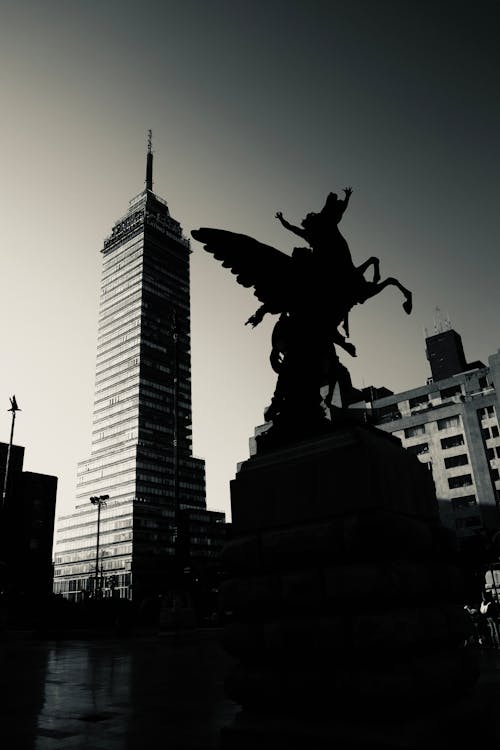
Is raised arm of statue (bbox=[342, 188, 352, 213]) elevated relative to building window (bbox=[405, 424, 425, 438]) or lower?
lower

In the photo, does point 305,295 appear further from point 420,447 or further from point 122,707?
point 420,447

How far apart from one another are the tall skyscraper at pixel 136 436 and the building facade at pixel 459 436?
210 feet

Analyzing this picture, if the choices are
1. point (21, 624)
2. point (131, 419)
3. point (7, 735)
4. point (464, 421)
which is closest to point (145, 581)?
point (131, 419)

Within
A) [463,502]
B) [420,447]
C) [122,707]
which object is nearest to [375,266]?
[122,707]

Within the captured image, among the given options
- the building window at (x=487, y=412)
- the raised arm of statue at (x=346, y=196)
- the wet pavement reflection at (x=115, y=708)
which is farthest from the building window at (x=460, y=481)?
the raised arm of statue at (x=346, y=196)

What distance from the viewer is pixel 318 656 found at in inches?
159

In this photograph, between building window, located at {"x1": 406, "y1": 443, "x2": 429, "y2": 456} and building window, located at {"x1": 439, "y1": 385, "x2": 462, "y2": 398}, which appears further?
building window, located at {"x1": 439, "y1": 385, "x2": 462, "y2": 398}

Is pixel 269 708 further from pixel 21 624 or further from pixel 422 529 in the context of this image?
pixel 21 624

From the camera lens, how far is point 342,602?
4066mm

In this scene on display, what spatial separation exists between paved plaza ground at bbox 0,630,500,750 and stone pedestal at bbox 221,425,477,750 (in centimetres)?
58

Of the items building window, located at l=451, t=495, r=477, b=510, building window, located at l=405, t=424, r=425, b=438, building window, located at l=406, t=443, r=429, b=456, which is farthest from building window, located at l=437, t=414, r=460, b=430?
building window, located at l=451, t=495, r=477, b=510

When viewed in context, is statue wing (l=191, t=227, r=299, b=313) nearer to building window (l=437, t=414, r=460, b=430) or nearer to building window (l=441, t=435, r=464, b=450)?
building window (l=441, t=435, r=464, b=450)

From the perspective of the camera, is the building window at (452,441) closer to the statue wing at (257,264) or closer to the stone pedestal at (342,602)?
the statue wing at (257,264)

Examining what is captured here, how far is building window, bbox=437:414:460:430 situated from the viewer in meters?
73.1
